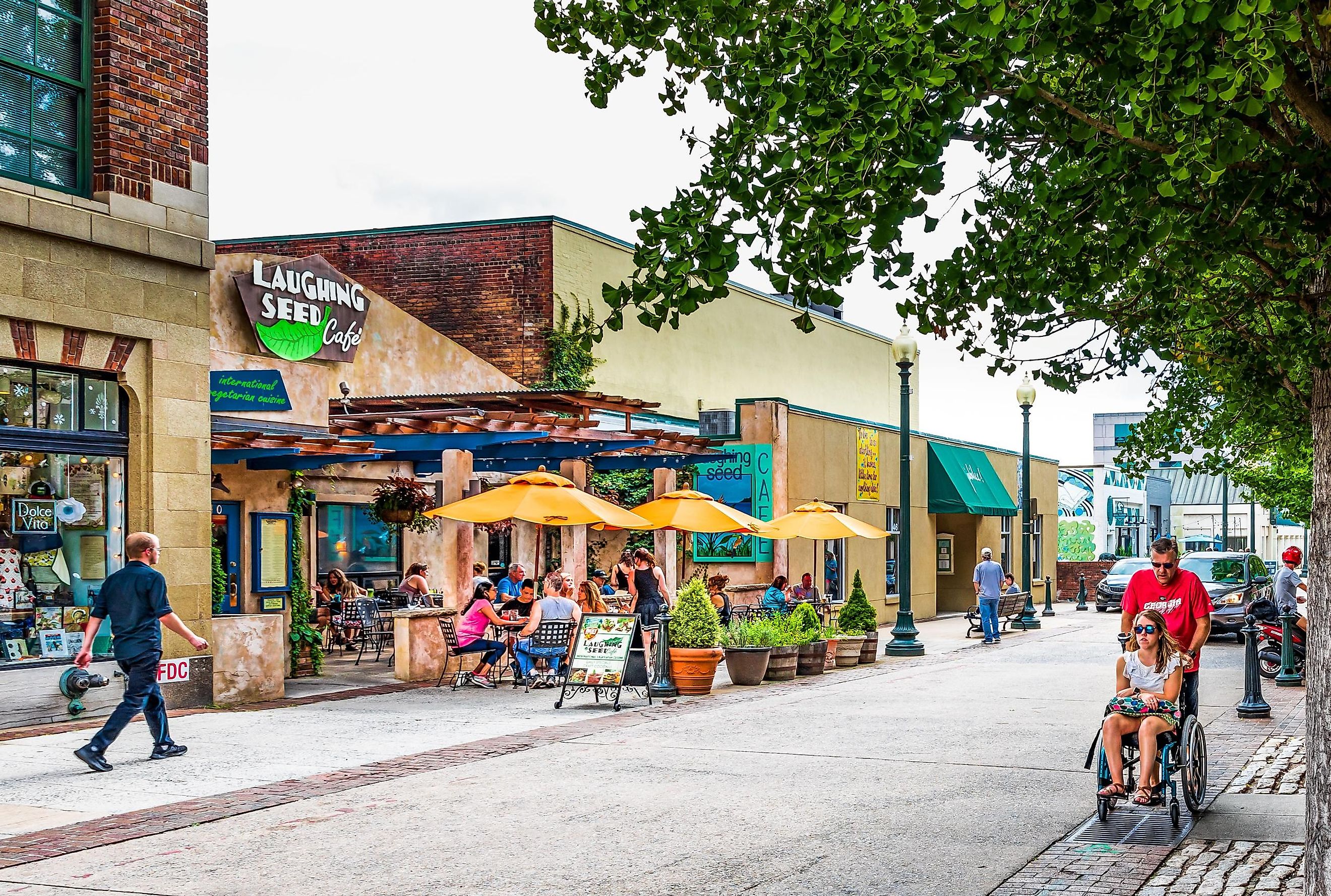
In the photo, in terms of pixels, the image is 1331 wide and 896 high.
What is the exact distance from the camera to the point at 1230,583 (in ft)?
104

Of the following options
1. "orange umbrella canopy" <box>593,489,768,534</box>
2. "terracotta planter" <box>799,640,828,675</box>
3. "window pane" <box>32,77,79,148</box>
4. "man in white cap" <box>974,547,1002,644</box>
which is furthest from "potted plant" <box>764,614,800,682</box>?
"window pane" <box>32,77,79,148</box>

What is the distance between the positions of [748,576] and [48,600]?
16.9 meters

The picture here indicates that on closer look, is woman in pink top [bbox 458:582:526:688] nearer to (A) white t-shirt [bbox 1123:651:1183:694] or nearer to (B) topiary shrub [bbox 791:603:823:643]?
(B) topiary shrub [bbox 791:603:823:643]

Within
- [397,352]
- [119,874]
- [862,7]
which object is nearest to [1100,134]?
[862,7]

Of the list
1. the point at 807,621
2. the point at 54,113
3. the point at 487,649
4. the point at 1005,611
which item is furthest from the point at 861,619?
the point at 54,113

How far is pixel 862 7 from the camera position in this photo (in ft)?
19.0

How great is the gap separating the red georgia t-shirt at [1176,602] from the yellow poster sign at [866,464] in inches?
900

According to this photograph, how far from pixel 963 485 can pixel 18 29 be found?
27.9 meters

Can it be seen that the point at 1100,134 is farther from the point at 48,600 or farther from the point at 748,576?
the point at 748,576

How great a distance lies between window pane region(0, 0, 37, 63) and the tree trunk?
12013 mm

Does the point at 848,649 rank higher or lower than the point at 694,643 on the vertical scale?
lower

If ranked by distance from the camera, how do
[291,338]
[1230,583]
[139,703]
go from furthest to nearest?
[1230,583]
[291,338]
[139,703]

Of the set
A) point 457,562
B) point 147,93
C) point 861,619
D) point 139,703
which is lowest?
point 861,619

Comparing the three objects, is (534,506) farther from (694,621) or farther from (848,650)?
(848,650)
